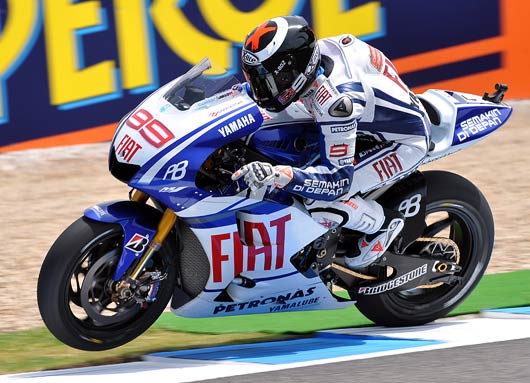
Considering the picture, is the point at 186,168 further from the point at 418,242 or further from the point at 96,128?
the point at 96,128

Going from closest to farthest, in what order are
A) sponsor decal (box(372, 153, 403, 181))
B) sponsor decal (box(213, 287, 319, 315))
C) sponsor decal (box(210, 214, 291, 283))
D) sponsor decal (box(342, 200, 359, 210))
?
sponsor decal (box(210, 214, 291, 283)) → sponsor decal (box(213, 287, 319, 315)) → sponsor decal (box(342, 200, 359, 210)) → sponsor decal (box(372, 153, 403, 181))

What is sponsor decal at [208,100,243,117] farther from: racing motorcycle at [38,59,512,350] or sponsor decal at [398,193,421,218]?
sponsor decal at [398,193,421,218]

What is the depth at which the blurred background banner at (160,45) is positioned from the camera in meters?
10.7

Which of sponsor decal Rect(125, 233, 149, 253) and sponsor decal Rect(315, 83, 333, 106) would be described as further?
sponsor decal Rect(315, 83, 333, 106)

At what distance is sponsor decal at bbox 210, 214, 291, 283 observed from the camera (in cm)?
583

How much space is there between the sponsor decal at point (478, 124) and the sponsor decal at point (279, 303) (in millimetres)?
1227

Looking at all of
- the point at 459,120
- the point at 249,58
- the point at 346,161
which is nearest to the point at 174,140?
the point at 249,58

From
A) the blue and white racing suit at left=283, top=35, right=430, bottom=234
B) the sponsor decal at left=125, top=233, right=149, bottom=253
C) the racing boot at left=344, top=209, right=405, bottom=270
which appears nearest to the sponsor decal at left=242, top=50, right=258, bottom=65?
the blue and white racing suit at left=283, top=35, right=430, bottom=234

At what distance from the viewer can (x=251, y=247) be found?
592cm

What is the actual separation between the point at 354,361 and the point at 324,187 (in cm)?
86

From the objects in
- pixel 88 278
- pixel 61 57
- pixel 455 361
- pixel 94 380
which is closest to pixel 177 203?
pixel 88 278

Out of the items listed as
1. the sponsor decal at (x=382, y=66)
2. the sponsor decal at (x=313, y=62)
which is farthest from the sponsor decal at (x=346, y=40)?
the sponsor decal at (x=313, y=62)

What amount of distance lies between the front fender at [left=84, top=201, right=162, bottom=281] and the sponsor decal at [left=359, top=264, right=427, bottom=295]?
4.38 ft

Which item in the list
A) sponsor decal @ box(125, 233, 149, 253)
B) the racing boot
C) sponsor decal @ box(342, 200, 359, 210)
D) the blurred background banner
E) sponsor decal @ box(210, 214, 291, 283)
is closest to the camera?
sponsor decal @ box(125, 233, 149, 253)
